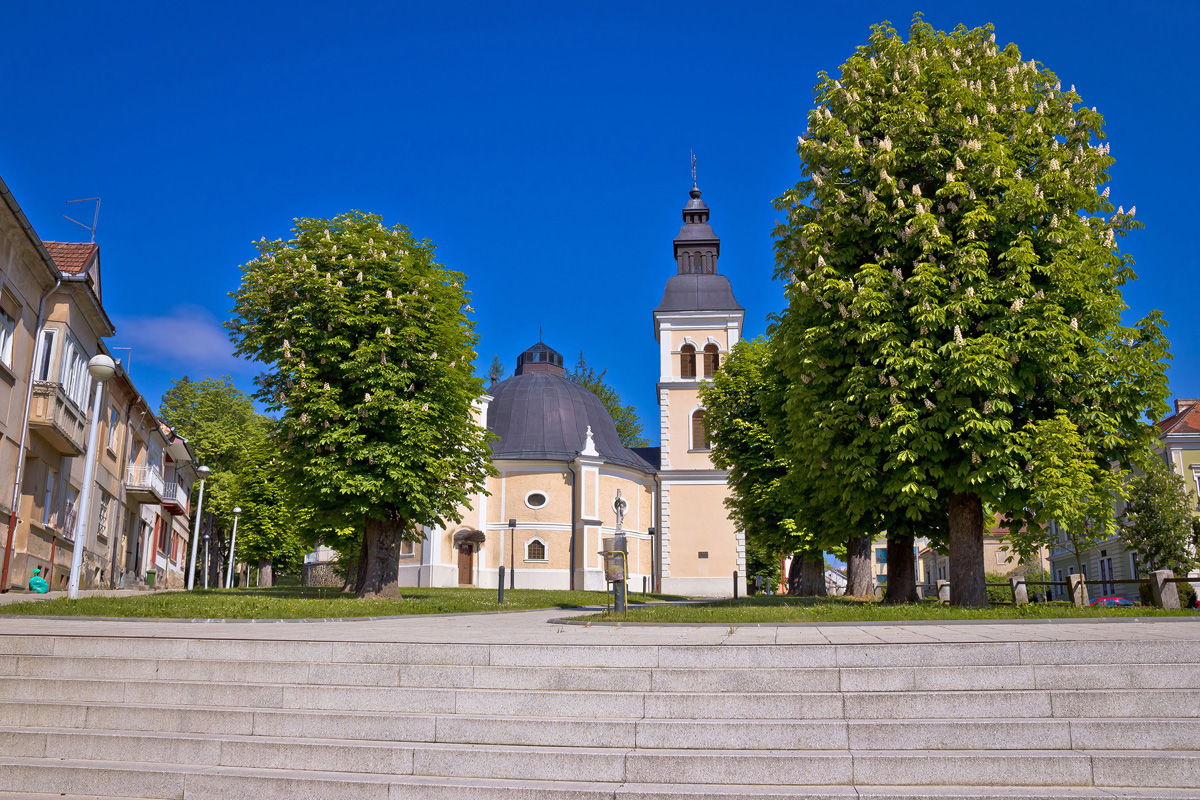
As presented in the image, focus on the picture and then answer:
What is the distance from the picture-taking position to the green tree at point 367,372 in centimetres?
2086

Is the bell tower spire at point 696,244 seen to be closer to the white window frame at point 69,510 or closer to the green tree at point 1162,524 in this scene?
the green tree at point 1162,524

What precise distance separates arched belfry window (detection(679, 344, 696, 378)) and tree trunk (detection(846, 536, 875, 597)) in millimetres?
25546

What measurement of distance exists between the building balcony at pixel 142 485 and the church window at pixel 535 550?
63.5 feet

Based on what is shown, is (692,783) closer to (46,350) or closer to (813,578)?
(46,350)

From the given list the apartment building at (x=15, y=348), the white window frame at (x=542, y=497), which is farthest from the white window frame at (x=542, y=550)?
the apartment building at (x=15, y=348)

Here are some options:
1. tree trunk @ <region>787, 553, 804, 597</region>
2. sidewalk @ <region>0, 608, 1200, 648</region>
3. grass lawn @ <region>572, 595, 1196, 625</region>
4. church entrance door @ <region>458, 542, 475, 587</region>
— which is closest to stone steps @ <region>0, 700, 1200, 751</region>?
sidewalk @ <region>0, 608, 1200, 648</region>

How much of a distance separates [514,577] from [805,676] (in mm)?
42485

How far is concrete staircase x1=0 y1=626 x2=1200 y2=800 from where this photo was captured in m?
6.39

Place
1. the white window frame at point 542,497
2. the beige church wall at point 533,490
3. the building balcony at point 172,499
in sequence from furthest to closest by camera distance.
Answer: the white window frame at point 542,497 → the beige church wall at point 533,490 → the building balcony at point 172,499

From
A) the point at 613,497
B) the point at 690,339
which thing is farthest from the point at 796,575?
the point at 690,339

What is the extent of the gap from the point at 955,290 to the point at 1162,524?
30.3 m

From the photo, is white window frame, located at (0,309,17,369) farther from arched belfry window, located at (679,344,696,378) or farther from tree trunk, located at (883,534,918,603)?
arched belfry window, located at (679,344,696,378)

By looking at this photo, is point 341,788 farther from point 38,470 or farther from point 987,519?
point 38,470

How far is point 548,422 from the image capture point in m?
54.4
